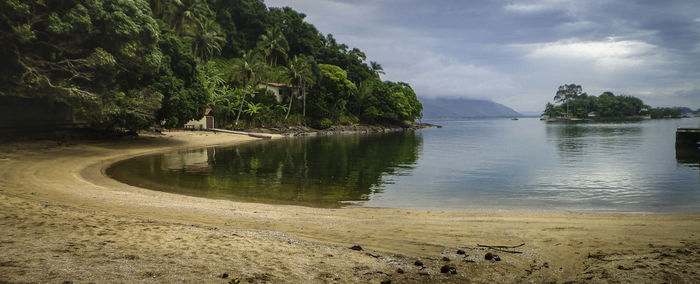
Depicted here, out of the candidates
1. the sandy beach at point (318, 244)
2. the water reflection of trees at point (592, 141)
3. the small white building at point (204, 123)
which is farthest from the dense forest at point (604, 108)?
the sandy beach at point (318, 244)

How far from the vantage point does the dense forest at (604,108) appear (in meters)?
170

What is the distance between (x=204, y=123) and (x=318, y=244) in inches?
2000

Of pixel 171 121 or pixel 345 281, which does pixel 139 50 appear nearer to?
pixel 171 121

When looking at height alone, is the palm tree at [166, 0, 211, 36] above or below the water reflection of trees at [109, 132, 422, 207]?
above

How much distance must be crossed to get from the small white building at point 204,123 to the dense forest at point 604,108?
17163 cm

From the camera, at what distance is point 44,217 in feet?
24.3

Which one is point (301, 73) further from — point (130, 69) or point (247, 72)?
point (130, 69)

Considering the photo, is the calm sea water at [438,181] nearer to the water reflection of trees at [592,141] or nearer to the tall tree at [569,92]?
the water reflection of trees at [592,141]

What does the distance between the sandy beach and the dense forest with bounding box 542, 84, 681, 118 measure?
192 m

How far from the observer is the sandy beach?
5.08 metres

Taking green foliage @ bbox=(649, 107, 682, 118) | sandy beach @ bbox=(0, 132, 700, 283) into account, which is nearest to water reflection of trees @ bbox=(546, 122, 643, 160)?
sandy beach @ bbox=(0, 132, 700, 283)

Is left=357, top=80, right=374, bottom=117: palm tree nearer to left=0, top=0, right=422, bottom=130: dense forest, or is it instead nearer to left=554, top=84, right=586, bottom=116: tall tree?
left=0, top=0, right=422, bottom=130: dense forest

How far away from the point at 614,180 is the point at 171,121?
31173mm

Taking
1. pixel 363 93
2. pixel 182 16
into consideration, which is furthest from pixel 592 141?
pixel 182 16
